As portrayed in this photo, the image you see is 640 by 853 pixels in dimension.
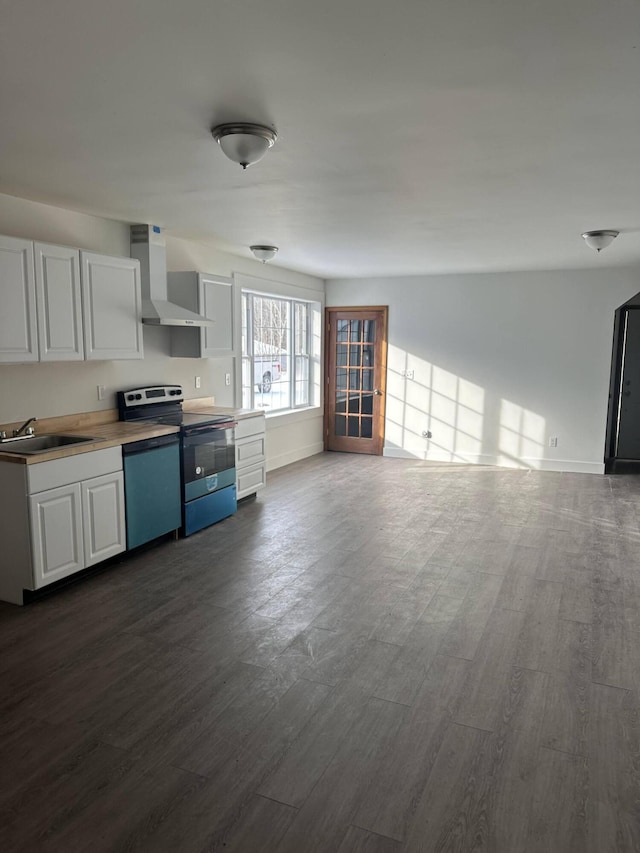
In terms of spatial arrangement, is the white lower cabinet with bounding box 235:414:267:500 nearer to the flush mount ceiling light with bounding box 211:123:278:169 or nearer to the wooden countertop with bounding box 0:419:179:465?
the wooden countertop with bounding box 0:419:179:465

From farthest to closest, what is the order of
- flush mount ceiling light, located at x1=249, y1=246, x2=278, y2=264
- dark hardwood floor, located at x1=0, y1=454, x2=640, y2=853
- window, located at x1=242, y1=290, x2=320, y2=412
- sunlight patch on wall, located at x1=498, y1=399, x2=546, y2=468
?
1. sunlight patch on wall, located at x1=498, y1=399, x2=546, y2=468
2. window, located at x1=242, y1=290, x2=320, y2=412
3. flush mount ceiling light, located at x1=249, y1=246, x2=278, y2=264
4. dark hardwood floor, located at x1=0, y1=454, x2=640, y2=853

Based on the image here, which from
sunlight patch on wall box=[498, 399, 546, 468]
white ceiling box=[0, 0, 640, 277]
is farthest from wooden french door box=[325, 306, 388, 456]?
white ceiling box=[0, 0, 640, 277]

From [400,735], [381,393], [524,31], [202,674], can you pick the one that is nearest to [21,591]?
[202,674]

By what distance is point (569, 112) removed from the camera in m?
2.30

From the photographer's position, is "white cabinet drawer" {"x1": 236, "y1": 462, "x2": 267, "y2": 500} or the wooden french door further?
the wooden french door

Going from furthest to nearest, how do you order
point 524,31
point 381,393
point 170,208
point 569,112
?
point 381,393 < point 170,208 < point 569,112 < point 524,31

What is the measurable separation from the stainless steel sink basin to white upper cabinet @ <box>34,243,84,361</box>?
542mm

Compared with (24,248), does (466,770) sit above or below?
below

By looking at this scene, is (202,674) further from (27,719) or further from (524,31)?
(524,31)

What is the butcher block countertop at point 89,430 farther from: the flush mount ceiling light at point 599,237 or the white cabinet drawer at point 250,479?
the flush mount ceiling light at point 599,237

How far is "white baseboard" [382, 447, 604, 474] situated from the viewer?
23.5 feet

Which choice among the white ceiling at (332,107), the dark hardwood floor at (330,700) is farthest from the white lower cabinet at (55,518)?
the white ceiling at (332,107)

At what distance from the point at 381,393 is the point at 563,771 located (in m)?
6.23

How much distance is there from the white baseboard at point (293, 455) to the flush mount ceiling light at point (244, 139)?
486cm
